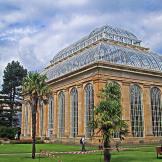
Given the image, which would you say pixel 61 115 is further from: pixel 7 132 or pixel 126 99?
pixel 7 132

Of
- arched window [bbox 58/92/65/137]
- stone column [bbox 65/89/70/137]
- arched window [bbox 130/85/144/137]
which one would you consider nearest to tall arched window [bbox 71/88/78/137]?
stone column [bbox 65/89/70/137]

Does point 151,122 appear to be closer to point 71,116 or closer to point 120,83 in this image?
point 120,83

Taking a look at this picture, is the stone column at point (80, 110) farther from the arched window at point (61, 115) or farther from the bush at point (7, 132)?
the bush at point (7, 132)

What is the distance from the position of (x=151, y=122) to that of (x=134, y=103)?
5.35 metres

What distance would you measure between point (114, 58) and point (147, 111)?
12.4 m

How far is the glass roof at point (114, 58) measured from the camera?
6100 cm

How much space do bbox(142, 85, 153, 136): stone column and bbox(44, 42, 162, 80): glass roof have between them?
4.76m

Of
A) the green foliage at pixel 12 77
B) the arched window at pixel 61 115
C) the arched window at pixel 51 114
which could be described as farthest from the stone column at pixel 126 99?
the green foliage at pixel 12 77

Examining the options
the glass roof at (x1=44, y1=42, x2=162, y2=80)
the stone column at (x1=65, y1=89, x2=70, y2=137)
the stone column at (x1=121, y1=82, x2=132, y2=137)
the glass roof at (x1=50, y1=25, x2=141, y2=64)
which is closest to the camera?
the stone column at (x1=121, y1=82, x2=132, y2=137)

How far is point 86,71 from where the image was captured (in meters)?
59.4

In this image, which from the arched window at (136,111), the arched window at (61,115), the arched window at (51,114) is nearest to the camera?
the arched window at (136,111)

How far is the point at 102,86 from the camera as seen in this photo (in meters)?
56.1

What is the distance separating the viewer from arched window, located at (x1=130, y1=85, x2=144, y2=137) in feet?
199

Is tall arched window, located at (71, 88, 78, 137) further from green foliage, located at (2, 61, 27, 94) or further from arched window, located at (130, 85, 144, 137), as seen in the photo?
green foliage, located at (2, 61, 27, 94)
